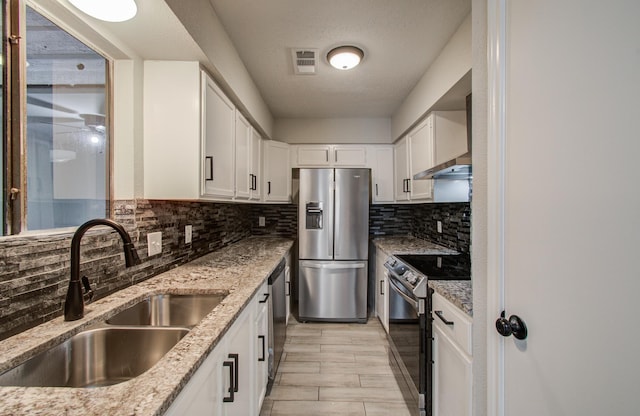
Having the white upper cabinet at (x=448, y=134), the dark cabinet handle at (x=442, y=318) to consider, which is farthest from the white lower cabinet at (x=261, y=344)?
the white upper cabinet at (x=448, y=134)

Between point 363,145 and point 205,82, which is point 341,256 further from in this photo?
point 205,82

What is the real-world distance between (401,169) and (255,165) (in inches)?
65.9

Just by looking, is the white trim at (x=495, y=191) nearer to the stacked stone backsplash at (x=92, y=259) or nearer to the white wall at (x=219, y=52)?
the white wall at (x=219, y=52)

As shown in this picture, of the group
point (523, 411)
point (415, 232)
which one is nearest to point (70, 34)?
point (523, 411)

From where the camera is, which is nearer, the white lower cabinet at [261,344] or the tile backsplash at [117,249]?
the tile backsplash at [117,249]

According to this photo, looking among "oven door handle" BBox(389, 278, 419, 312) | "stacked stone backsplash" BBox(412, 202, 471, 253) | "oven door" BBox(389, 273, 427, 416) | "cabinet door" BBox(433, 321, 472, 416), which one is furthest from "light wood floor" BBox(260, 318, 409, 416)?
"stacked stone backsplash" BBox(412, 202, 471, 253)

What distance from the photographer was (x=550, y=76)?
2.25 ft

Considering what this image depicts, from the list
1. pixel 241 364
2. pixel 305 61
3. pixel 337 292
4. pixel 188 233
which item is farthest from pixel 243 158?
pixel 337 292

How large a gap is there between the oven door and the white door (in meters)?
0.63

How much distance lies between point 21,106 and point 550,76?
1.63 meters

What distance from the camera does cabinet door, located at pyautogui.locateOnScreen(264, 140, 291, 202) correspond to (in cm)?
315

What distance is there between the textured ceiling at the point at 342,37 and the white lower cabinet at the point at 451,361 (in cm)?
166

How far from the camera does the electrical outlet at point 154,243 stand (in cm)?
145

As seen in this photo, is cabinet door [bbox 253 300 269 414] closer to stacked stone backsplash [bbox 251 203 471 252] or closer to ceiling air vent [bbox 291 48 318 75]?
ceiling air vent [bbox 291 48 318 75]
